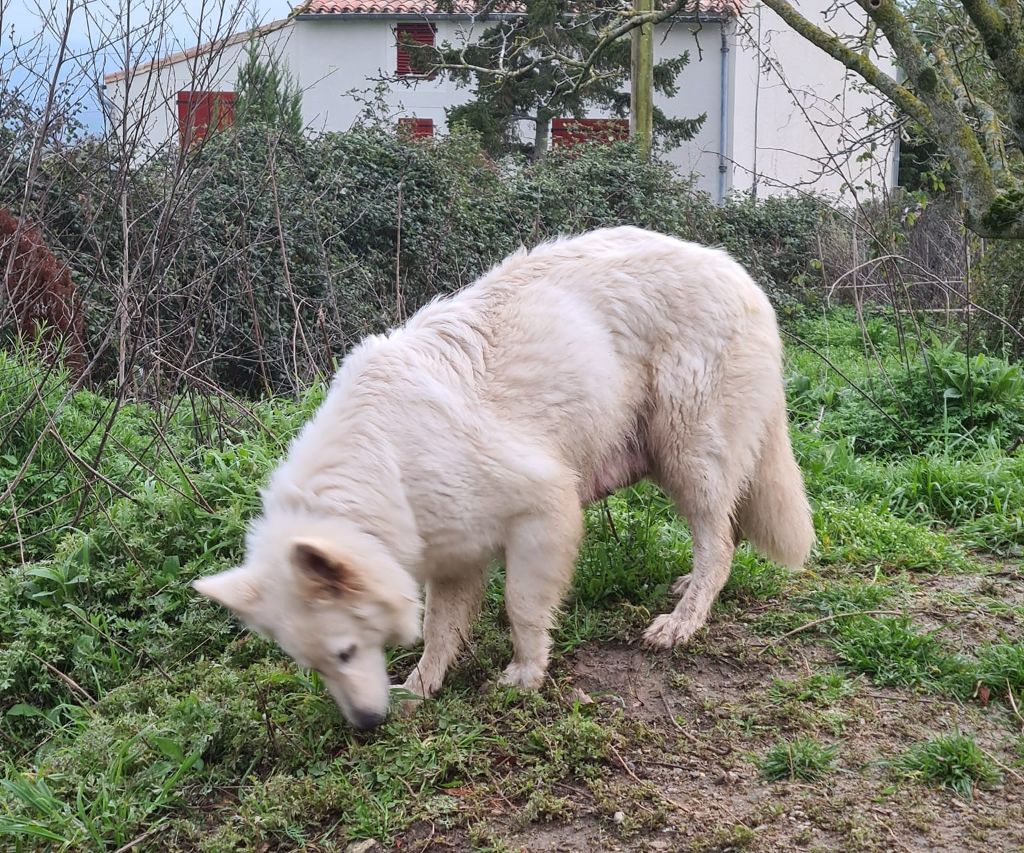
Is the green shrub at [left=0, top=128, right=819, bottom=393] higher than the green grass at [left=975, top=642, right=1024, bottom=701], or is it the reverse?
the green shrub at [left=0, top=128, right=819, bottom=393]

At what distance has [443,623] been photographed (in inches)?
167

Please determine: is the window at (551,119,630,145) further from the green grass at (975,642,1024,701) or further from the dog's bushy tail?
the green grass at (975,642,1024,701)

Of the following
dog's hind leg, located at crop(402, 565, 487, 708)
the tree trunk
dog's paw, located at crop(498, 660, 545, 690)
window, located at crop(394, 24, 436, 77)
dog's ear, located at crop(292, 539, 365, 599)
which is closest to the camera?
dog's ear, located at crop(292, 539, 365, 599)

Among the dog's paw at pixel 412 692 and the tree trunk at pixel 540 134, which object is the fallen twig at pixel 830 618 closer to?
the dog's paw at pixel 412 692

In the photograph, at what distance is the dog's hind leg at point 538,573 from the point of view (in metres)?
3.96

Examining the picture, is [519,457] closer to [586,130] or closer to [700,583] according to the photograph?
[700,583]

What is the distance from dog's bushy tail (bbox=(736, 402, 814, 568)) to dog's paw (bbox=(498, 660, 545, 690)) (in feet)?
4.43

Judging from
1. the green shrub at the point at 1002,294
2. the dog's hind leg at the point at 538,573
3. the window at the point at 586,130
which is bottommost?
the dog's hind leg at the point at 538,573

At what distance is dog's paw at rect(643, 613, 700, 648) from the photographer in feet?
14.0

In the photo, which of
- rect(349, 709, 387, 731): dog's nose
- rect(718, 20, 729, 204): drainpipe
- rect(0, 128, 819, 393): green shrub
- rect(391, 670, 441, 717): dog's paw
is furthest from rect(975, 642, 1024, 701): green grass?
rect(718, 20, 729, 204): drainpipe

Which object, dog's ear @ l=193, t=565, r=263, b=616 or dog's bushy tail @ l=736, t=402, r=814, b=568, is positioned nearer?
dog's ear @ l=193, t=565, r=263, b=616

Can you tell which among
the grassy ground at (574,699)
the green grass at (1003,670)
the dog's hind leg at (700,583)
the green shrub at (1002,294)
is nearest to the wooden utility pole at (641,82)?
the green shrub at (1002,294)

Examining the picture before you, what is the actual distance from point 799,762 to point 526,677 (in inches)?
46.2

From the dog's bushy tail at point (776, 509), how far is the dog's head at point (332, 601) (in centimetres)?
186
